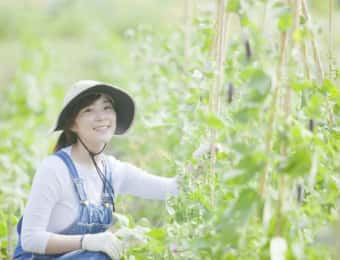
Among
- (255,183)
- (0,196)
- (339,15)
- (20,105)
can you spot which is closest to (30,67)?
(20,105)

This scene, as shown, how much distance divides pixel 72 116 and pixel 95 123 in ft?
0.39

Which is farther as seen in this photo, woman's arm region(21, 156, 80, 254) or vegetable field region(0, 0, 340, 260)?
woman's arm region(21, 156, 80, 254)

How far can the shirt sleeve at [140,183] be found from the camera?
301 centimetres

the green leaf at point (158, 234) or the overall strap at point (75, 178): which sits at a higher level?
the overall strap at point (75, 178)

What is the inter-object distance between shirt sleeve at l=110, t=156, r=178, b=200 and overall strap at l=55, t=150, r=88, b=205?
255mm

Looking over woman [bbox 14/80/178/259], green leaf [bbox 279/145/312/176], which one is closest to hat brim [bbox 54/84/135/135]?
woman [bbox 14/80/178/259]

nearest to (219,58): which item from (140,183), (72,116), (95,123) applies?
(95,123)

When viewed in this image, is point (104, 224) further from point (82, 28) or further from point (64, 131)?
point (82, 28)

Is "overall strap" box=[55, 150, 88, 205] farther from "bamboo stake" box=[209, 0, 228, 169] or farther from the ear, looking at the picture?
"bamboo stake" box=[209, 0, 228, 169]

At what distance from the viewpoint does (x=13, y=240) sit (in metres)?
3.12

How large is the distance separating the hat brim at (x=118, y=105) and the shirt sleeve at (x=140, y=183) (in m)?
0.18

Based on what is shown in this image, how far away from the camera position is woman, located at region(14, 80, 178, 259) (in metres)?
2.61

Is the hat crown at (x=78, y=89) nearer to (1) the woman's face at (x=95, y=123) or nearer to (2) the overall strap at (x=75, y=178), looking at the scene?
(1) the woman's face at (x=95, y=123)

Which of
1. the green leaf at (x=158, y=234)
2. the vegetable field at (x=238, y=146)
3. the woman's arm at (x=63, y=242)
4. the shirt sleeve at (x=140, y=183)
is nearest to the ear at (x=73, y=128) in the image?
the vegetable field at (x=238, y=146)
